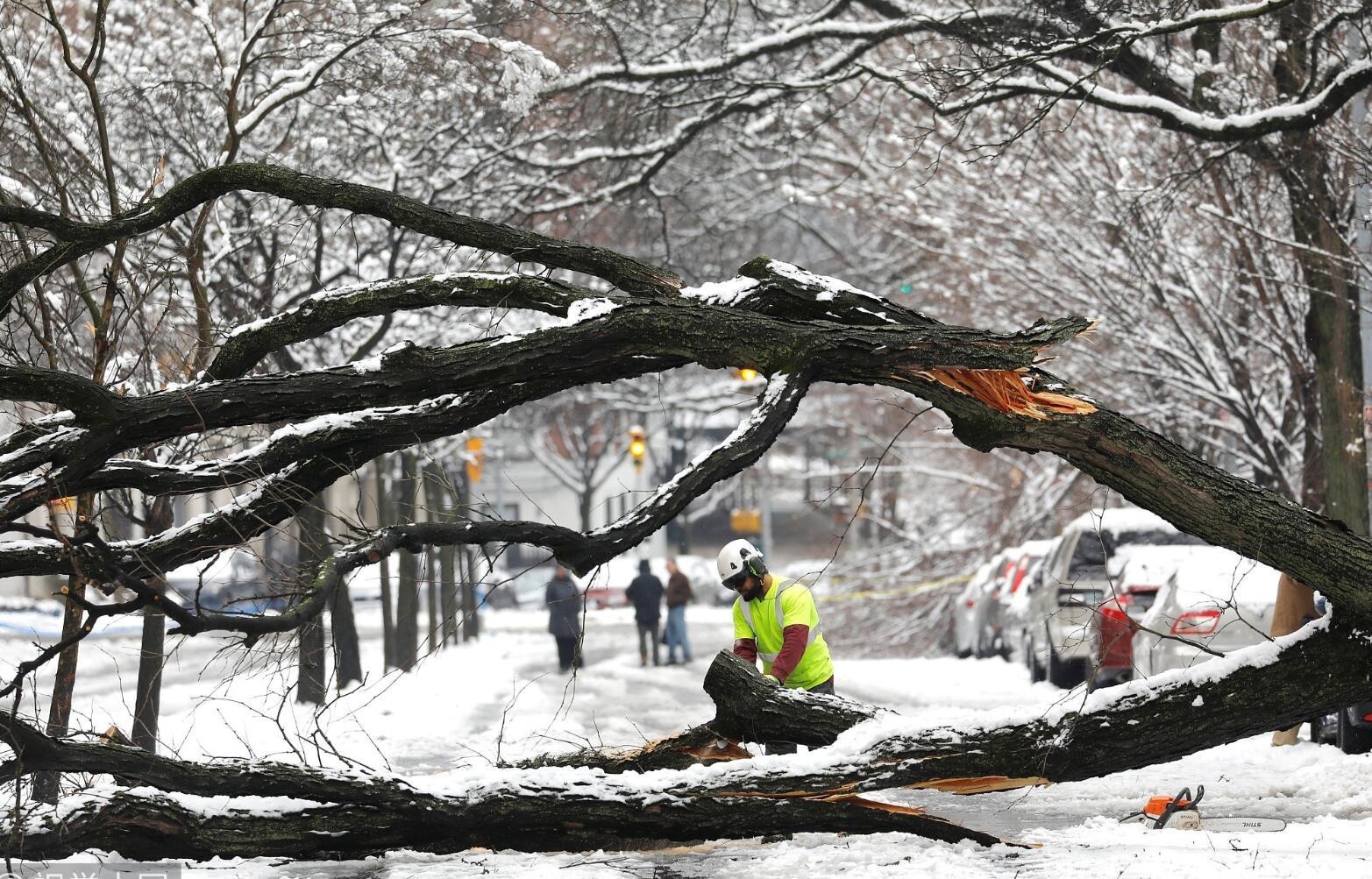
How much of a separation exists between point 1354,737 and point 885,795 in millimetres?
3681

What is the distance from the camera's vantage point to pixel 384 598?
2203cm

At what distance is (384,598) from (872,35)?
1116 centimetres

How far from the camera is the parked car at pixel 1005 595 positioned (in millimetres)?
21109

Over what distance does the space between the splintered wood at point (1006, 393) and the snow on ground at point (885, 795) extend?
1428 millimetres

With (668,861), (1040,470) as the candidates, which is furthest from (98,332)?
(1040,470)

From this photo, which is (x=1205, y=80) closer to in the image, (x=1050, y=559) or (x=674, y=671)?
(x=1050, y=559)

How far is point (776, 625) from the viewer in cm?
917

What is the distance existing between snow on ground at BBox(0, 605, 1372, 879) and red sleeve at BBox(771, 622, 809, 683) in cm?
91

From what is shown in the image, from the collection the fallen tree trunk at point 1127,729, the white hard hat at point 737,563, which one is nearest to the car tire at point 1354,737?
the fallen tree trunk at point 1127,729

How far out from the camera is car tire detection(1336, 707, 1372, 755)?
11.7 m

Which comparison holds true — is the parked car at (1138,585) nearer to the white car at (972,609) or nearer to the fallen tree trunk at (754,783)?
the fallen tree trunk at (754,783)

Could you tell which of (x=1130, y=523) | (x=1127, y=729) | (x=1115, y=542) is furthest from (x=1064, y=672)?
(x=1127, y=729)

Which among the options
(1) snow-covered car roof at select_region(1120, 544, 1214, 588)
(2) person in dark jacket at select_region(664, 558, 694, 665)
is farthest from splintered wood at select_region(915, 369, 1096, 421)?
(2) person in dark jacket at select_region(664, 558, 694, 665)

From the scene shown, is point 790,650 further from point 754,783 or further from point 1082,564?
point 1082,564
